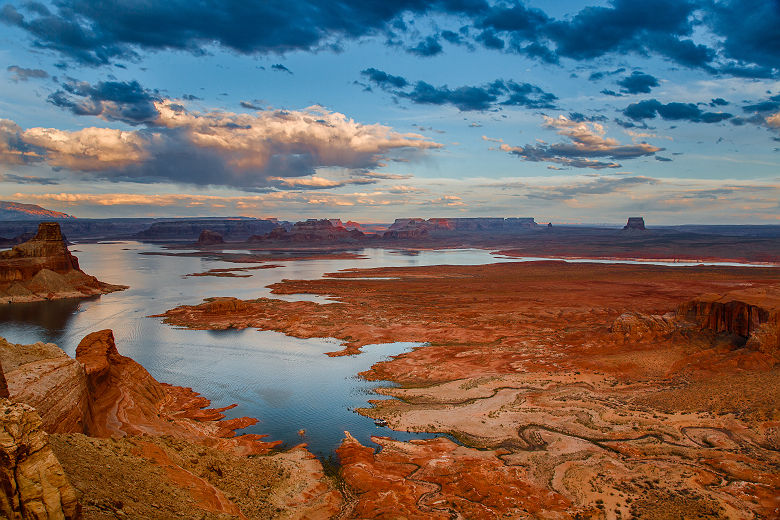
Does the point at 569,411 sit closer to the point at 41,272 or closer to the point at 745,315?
the point at 745,315

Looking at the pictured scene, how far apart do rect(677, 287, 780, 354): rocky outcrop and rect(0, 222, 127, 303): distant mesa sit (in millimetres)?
76453

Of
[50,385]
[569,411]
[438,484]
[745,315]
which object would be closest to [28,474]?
[50,385]

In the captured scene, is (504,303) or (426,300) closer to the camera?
(504,303)

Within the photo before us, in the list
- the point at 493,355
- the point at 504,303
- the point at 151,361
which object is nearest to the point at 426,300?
the point at 504,303

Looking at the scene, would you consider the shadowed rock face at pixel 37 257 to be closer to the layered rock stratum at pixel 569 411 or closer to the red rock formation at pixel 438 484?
the layered rock stratum at pixel 569 411

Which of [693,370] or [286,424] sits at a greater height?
[693,370]

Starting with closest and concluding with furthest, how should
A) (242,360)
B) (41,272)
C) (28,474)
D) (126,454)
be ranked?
(28,474)
(126,454)
(242,360)
(41,272)

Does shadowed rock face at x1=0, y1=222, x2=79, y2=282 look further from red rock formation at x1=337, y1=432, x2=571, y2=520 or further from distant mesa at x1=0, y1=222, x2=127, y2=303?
red rock formation at x1=337, y1=432, x2=571, y2=520

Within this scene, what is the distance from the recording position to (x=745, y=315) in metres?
32.9

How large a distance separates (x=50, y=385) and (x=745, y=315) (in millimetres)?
40332

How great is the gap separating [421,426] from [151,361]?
2439 centimetres

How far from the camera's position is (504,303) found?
62.9 metres

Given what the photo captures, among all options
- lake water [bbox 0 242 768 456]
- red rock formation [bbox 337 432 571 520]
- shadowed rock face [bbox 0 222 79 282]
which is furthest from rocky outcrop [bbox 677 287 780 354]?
shadowed rock face [bbox 0 222 79 282]

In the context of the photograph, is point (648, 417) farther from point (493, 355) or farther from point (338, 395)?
point (338, 395)
